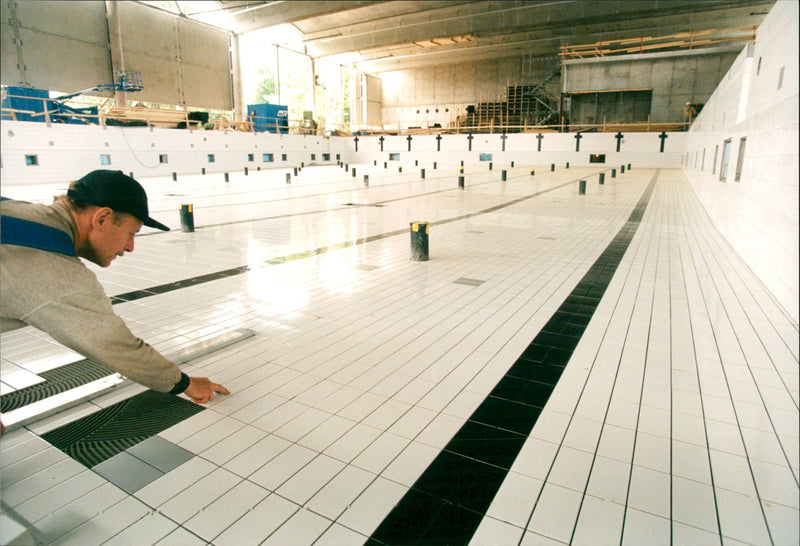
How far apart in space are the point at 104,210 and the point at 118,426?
132 cm

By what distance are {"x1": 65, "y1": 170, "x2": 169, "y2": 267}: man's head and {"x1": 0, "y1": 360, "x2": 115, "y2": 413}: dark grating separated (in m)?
1.45

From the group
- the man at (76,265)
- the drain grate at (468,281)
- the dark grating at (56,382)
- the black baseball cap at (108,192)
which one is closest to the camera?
the man at (76,265)

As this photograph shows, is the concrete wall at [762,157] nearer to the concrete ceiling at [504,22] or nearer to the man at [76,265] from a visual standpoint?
the man at [76,265]

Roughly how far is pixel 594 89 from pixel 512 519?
33.3 m

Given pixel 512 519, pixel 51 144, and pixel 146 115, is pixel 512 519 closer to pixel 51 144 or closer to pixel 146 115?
pixel 51 144

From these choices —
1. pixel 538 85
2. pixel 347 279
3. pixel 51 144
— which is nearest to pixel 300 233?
pixel 347 279

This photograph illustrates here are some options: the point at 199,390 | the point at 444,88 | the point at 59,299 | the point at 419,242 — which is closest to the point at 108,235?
the point at 59,299

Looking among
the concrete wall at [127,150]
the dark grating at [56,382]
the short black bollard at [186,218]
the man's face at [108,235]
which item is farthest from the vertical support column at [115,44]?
the man's face at [108,235]

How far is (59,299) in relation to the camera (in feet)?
5.61

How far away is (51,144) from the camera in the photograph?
691 inches

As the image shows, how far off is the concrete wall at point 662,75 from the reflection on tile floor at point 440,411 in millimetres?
27807

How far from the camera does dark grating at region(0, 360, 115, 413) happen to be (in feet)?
9.29

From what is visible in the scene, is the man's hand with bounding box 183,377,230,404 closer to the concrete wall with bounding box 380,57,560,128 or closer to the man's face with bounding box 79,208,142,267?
the man's face with bounding box 79,208,142,267

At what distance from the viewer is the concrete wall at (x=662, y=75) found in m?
27.8
